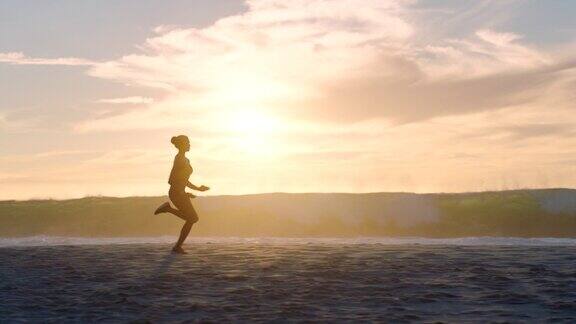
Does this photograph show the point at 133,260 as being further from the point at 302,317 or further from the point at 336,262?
the point at 302,317

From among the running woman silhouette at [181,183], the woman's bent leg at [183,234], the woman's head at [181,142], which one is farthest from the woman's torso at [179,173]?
the woman's bent leg at [183,234]

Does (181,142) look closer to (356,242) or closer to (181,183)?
(181,183)

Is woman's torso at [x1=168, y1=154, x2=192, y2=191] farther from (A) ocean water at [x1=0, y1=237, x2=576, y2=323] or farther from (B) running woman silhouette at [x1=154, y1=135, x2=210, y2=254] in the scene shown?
(A) ocean water at [x1=0, y1=237, x2=576, y2=323]

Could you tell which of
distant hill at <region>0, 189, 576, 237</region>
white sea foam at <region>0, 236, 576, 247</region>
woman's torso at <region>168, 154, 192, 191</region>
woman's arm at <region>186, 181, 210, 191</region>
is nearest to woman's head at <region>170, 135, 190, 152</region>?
woman's torso at <region>168, 154, 192, 191</region>

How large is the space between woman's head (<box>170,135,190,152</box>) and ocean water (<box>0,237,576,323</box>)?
2.30 meters

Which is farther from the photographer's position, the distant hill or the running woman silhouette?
the distant hill

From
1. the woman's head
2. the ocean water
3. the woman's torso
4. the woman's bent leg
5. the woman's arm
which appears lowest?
the ocean water

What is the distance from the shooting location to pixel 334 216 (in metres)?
27.1

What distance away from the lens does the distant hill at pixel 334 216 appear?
25.7 m

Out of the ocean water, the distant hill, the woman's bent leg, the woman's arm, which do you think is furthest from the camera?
the distant hill

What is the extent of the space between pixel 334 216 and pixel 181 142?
12.1 metres

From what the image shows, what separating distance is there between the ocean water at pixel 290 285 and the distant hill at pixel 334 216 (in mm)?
9822

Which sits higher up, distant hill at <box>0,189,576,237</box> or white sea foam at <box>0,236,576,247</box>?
distant hill at <box>0,189,576,237</box>

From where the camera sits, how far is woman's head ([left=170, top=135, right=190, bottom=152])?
15.9 meters
